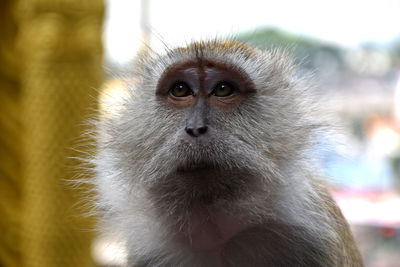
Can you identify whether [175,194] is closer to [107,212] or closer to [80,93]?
[107,212]

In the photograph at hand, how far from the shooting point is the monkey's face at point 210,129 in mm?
1677

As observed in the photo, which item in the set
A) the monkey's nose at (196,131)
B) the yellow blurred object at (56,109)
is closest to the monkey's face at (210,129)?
the monkey's nose at (196,131)

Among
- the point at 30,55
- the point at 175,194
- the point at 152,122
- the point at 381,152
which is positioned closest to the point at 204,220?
the point at 175,194

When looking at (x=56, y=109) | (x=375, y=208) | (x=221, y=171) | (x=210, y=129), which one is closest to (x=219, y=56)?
(x=210, y=129)

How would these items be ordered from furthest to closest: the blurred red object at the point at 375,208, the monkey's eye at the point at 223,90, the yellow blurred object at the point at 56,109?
the blurred red object at the point at 375,208 → the yellow blurred object at the point at 56,109 → the monkey's eye at the point at 223,90

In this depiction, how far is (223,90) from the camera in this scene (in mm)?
1796

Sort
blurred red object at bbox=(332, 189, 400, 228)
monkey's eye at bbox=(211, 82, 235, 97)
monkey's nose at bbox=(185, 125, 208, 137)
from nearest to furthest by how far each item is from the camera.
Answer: monkey's nose at bbox=(185, 125, 208, 137) < monkey's eye at bbox=(211, 82, 235, 97) < blurred red object at bbox=(332, 189, 400, 228)

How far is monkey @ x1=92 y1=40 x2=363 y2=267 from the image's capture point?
1.69m

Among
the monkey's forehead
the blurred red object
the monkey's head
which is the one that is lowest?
the blurred red object

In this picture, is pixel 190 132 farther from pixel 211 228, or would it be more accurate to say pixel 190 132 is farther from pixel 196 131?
pixel 211 228

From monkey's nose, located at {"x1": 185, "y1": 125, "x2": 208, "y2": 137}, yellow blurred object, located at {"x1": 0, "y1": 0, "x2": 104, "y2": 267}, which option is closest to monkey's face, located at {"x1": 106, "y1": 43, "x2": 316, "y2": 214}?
monkey's nose, located at {"x1": 185, "y1": 125, "x2": 208, "y2": 137}

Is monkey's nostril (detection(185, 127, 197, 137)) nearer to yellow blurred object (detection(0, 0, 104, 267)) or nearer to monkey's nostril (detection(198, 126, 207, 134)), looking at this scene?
monkey's nostril (detection(198, 126, 207, 134))

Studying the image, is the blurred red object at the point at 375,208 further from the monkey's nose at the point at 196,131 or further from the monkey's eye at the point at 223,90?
the monkey's nose at the point at 196,131

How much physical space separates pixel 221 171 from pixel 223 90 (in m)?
0.30
